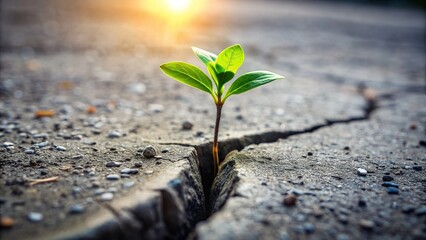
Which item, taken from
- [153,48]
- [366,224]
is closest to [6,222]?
[366,224]

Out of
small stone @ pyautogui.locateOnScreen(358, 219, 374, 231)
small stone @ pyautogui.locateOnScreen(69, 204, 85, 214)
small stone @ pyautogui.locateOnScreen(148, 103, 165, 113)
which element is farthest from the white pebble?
small stone @ pyautogui.locateOnScreen(148, 103, 165, 113)

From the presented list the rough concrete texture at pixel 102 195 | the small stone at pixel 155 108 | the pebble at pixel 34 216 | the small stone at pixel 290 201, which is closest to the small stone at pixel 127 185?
the rough concrete texture at pixel 102 195

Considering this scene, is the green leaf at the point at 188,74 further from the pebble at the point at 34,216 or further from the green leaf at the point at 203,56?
the pebble at the point at 34,216

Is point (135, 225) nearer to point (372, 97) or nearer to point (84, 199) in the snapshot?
point (84, 199)

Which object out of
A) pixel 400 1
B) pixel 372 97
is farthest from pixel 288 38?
pixel 400 1

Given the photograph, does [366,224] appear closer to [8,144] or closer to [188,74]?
[188,74]

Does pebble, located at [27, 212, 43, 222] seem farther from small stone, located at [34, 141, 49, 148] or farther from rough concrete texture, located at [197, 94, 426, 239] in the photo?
small stone, located at [34, 141, 49, 148]

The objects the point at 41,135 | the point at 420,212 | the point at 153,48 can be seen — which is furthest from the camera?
the point at 153,48
